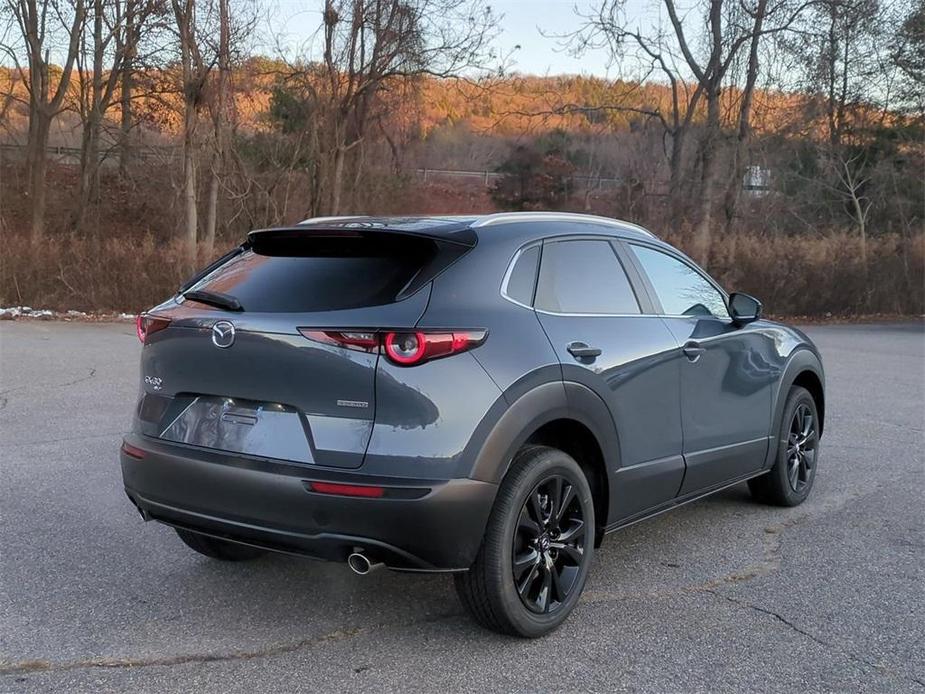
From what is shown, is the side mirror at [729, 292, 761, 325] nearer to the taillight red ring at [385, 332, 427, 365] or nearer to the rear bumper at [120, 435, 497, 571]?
the rear bumper at [120, 435, 497, 571]

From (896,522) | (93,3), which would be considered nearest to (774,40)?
(93,3)

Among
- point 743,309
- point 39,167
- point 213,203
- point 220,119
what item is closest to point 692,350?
point 743,309

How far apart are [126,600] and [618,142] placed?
39.7 metres

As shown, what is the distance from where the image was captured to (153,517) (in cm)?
368

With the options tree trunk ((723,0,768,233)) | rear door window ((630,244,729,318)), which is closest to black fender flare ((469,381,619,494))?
rear door window ((630,244,729,318))

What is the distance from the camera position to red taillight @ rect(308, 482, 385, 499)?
3098mm

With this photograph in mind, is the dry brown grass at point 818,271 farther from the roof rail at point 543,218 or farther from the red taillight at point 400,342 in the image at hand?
the red taillight at point 400,342

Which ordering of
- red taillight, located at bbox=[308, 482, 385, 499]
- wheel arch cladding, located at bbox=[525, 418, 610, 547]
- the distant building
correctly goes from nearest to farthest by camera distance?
red taillight, located at bbox=[308, 482, 385, 499] < wheel arch cladding, located at bbox=[525, 418, 610, 547] < the distant building

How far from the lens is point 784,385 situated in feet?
17.7

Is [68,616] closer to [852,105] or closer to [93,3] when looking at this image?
[93,3]

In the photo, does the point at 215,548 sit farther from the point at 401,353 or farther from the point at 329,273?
the point at 401,353

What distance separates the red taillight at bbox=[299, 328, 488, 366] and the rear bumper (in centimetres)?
45

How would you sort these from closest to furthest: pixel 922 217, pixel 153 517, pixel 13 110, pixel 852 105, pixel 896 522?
1. pixel 153 517
2. pixel 896 522
3. pixel 13 110
4. pixel 922 217
5. pixel 852 105

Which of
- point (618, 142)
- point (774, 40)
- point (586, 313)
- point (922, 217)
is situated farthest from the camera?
point (618, 142)
